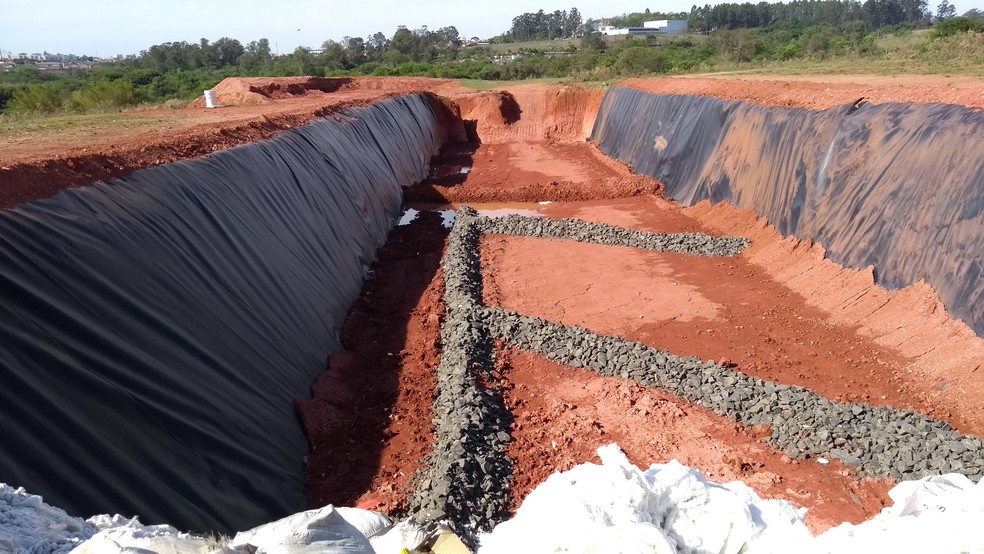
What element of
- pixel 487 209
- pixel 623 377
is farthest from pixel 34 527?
pixel 487 209

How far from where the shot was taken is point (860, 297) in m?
9.85

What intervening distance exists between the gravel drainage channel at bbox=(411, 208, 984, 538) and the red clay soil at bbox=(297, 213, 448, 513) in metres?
0.29

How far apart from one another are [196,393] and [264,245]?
146 inches

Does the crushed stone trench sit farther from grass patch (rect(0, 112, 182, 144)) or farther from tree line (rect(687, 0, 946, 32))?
tree line (rect(687, 0, 946, 32))

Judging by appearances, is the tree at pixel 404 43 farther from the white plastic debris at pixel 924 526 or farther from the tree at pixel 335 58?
the white plastic debris at pixel 924 526

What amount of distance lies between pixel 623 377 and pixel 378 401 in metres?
3.28

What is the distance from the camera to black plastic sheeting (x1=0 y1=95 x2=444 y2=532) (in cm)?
418

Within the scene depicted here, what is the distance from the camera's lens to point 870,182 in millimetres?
10727

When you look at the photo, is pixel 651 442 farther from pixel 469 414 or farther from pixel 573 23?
pixel 573 23

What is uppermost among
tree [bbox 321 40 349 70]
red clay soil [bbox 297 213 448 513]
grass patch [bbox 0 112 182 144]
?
tree [bbox 321 40 349 70]

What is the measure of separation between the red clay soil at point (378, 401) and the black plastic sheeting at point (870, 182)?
718cm

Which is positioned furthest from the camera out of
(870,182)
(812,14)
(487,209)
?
(812,14)

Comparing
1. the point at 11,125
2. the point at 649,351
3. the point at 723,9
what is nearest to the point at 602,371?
the point at 649,351

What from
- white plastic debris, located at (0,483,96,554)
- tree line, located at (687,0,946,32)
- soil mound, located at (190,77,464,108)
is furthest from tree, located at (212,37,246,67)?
white plastic debris, located at (0,483,96,554)
